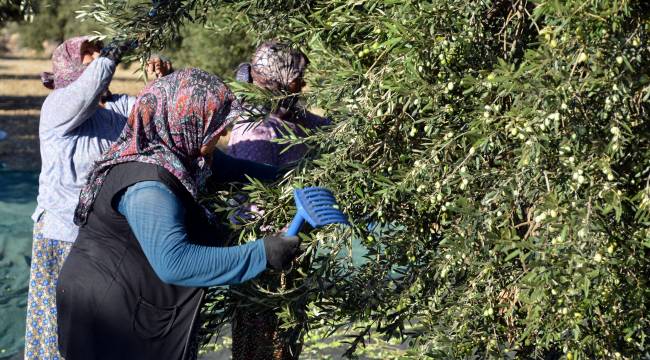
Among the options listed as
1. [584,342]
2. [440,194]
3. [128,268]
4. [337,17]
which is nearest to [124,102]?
[128,268]

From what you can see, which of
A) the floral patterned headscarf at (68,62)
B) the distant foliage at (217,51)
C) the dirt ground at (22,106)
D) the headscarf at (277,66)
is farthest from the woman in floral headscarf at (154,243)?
the distant foliage at (217,51)

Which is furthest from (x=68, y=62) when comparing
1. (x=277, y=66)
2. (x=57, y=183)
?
(x=277, y=66)

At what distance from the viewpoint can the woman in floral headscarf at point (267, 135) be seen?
151 inches

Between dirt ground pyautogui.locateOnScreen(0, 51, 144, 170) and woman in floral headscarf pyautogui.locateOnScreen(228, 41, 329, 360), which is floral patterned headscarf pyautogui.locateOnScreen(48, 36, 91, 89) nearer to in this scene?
dirt ground pyautogui.locateOnScreen(0, 51, 144, 170)

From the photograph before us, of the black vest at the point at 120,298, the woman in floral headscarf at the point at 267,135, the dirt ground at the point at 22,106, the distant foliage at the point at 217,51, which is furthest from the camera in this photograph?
the distant foliage at the point at 217,51

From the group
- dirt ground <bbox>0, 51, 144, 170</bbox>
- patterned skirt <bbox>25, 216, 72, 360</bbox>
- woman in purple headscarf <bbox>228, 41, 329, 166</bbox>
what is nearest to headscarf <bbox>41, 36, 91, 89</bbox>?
dirt ground <bbox>0, 51, 144, 170</bbox>

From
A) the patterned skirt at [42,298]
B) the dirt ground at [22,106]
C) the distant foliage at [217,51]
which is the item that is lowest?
the dirt ground at [22,106]

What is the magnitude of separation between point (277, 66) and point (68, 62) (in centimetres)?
140

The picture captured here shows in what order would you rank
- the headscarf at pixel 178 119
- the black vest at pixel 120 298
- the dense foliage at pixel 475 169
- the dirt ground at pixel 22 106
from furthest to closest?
1. the dirt ground at pixel 22 106
2. the black vest at pixel 120 298
3. the headscarf at pixel 178 119
4. the dense foliage at pixel 475 169

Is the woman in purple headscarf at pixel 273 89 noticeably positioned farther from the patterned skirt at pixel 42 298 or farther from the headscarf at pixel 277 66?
the patterned skirt at pixel 42 298

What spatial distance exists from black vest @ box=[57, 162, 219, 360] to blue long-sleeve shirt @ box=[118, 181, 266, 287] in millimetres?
207

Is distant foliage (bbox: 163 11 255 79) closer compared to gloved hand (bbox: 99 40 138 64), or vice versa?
gloved hand (bbox: 99 40 138 64)

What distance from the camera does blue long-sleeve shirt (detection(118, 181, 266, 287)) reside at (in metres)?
2.90

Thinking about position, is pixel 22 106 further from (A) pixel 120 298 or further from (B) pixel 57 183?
(A) pixel 120 298
